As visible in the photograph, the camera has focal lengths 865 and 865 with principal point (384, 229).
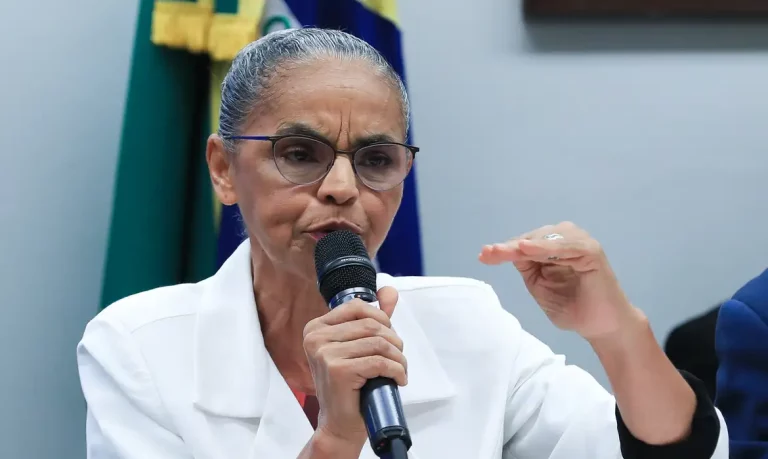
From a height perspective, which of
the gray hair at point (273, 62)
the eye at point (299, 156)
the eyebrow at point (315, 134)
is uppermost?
the gray hair at point (273, 62)

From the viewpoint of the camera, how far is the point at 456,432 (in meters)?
1.30

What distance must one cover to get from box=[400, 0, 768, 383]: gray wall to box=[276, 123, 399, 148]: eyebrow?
1009mm

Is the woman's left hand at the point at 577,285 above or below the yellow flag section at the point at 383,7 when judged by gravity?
below

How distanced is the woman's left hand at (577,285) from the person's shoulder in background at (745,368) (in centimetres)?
20

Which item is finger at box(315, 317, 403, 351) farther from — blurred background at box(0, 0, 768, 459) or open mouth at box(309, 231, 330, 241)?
blurred background at box(0, 0, 768, 459)

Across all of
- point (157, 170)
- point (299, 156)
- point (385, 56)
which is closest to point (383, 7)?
point (385, 56)

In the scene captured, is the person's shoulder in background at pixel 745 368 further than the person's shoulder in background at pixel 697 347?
No

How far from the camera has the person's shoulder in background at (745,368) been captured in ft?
4.02

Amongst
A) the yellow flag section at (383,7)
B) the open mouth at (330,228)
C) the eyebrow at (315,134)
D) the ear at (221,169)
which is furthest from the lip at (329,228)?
the yellow flag section at (383,7)

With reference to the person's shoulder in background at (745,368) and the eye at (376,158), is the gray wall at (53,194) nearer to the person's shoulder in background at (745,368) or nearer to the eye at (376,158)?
the eye at (376,158)

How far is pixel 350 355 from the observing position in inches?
32.7

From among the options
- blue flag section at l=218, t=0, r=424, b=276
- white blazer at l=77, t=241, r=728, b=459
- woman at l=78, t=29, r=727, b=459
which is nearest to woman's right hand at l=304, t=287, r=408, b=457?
woman at l=78, t=29, r=727, b=459

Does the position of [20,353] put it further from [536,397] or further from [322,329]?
[322,329]

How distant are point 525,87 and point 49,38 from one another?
1157mm
